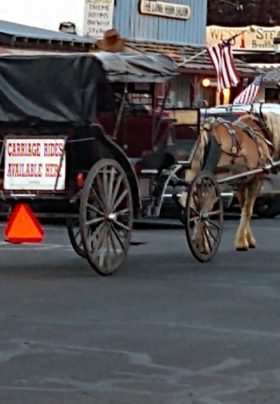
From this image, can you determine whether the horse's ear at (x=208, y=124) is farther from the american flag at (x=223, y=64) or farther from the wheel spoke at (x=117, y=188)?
the american flag at (x=223, y=64)

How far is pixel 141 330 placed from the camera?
8.88 meters

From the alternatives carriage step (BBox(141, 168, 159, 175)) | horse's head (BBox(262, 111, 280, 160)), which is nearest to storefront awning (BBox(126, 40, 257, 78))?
horse's head (BBox(262, 111, 280, 160))

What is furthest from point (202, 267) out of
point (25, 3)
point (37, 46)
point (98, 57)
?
point (25, 3)

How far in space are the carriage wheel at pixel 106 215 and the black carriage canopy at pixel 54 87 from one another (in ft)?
2.10

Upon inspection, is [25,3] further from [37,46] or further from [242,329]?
[242,329]

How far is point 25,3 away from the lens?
27.8 meters

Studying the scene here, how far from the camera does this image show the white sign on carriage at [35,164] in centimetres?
1155

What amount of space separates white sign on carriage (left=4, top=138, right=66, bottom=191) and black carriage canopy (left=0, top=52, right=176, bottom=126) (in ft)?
0.80

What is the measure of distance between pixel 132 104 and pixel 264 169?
2.88 m

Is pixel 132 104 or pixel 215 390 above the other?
pixel 132 104

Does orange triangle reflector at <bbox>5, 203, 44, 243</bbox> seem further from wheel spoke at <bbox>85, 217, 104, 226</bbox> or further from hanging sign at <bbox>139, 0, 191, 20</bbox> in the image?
hanging sign at <bbox>139, 0, 191, 20</bbox>

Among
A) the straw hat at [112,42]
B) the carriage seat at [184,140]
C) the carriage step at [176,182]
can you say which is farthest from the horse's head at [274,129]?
the straw hat at [112,42]

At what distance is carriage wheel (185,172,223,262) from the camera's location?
1288cm

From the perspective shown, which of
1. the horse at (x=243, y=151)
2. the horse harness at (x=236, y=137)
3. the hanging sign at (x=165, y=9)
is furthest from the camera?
the hanging sign at (x=165, y=9)
